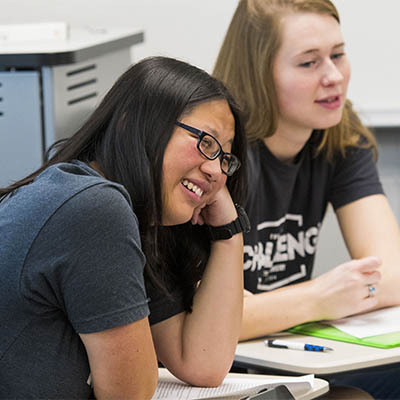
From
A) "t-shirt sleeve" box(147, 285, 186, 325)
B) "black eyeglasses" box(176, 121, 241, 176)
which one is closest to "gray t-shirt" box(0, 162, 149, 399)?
"black eyeglasses" box(176, 121, 241, 176)

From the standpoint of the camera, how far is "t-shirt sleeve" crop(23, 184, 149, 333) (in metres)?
0.97

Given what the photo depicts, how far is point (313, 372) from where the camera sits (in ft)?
4.44

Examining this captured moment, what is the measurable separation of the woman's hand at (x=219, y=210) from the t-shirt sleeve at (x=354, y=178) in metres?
0.67

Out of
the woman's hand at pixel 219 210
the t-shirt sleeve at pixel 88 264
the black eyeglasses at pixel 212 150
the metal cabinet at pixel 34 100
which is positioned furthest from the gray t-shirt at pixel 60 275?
the metal cabinet at pixel 34 100

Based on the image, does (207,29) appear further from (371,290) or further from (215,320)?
(215,320)

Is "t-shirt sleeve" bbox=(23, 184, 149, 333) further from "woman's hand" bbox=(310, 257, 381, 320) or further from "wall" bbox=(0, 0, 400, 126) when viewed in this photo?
"wall" bbox=(0, 0, 400, 126)

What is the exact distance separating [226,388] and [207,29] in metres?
1.73

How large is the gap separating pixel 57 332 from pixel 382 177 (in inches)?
80.5

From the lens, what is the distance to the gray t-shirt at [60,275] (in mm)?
974

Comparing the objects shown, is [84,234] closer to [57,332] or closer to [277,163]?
[57,332]

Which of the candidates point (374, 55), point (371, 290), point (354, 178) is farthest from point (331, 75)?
point (374, 55)

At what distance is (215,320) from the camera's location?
1.39m

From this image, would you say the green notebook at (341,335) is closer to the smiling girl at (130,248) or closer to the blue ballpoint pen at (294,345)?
the blue ballpoint pen at (294,345)

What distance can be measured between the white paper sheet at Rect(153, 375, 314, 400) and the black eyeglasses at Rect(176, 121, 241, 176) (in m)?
0.37
